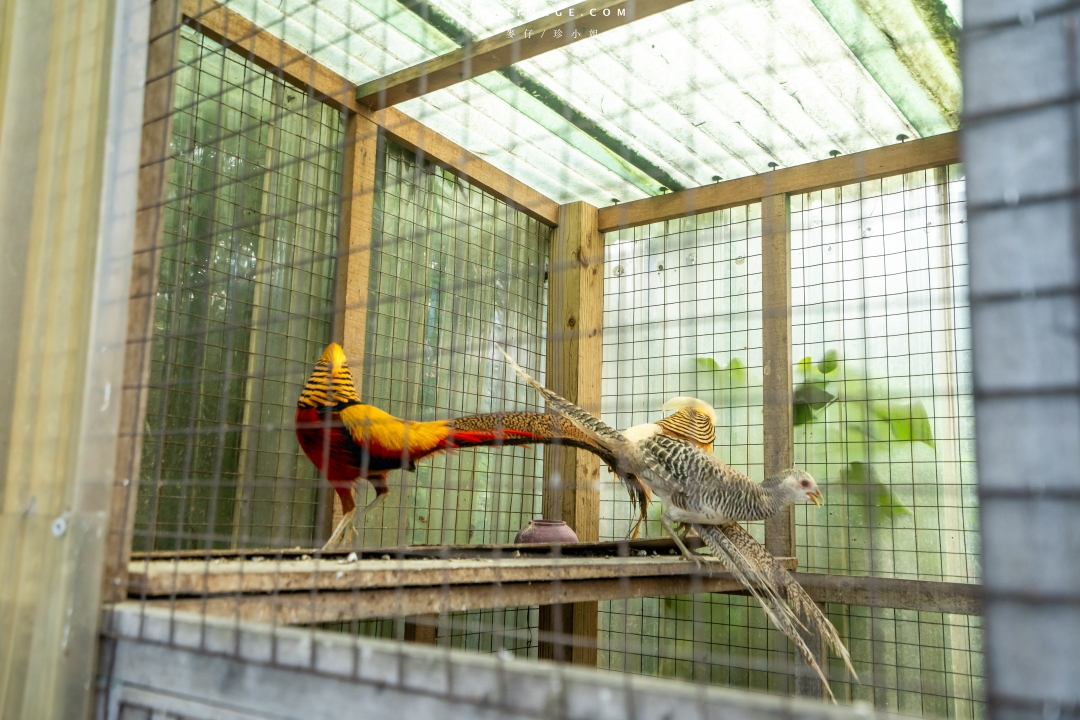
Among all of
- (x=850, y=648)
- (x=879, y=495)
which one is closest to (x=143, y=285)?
(x=879, y=495)

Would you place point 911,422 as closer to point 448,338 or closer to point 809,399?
point 809,399

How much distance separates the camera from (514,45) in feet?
7.38

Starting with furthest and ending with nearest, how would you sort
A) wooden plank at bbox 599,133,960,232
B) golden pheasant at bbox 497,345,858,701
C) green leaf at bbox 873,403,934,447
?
green leaf at bbox 873,403,934,447, wooden plank at bbox 599,133,960,232, golden pheasant at bbox 497,345,858,701

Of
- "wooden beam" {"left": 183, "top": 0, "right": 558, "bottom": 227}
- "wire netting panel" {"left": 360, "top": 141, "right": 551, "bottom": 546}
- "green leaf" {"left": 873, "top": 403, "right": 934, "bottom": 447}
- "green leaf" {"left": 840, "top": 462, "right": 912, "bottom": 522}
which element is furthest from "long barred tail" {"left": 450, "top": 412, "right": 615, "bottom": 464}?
"green leaf" {"left": 873, "top": 403, "right": 934, "bottom": 447}

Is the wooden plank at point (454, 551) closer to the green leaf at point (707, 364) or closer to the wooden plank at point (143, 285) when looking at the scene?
the wooden plank at point (143, 285)

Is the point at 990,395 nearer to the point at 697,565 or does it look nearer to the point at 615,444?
the point at 615,444

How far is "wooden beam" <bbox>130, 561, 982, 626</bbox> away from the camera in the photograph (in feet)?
4.50

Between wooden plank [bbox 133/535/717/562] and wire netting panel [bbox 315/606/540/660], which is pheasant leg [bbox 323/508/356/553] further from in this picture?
wire netting panel [bbox 315/606/540/660]

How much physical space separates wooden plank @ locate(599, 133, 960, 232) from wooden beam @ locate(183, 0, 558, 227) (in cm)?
44

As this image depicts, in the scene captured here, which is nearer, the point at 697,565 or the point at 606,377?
the point at 697,565

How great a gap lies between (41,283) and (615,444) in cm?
171

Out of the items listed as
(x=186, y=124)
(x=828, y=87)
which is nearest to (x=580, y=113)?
(x=828, y=87)

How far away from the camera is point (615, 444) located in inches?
102

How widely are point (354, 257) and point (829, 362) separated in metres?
1.94
